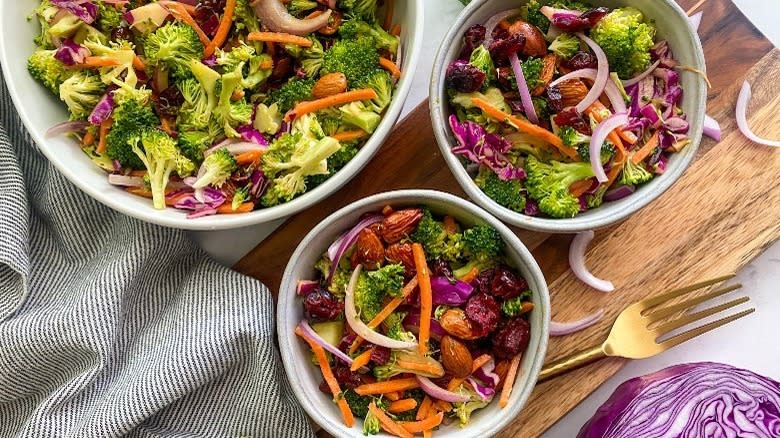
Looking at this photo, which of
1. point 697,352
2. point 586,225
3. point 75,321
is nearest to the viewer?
point 586,225

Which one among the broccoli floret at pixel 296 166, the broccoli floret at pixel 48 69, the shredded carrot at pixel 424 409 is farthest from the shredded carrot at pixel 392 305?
the broccoli floret at pixel 48 69

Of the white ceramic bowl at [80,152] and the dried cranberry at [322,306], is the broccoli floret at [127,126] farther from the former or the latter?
the dried cranberry at [322,306]

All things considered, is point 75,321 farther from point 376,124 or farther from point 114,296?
point 376,124

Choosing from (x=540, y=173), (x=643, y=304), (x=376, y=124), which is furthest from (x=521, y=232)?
(x=376, y=124)

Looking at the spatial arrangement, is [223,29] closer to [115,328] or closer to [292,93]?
[292,93]

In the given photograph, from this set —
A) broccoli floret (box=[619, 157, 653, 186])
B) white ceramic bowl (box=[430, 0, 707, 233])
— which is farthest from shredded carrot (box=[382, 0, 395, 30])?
broccoli floret (box=[619, 157, 653, 186])

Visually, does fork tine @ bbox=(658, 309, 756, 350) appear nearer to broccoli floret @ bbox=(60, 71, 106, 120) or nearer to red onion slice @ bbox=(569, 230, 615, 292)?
red onion slice @ bbox=(569, 230, 615, 292)

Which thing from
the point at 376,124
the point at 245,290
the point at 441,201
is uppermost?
the point at 376,124
